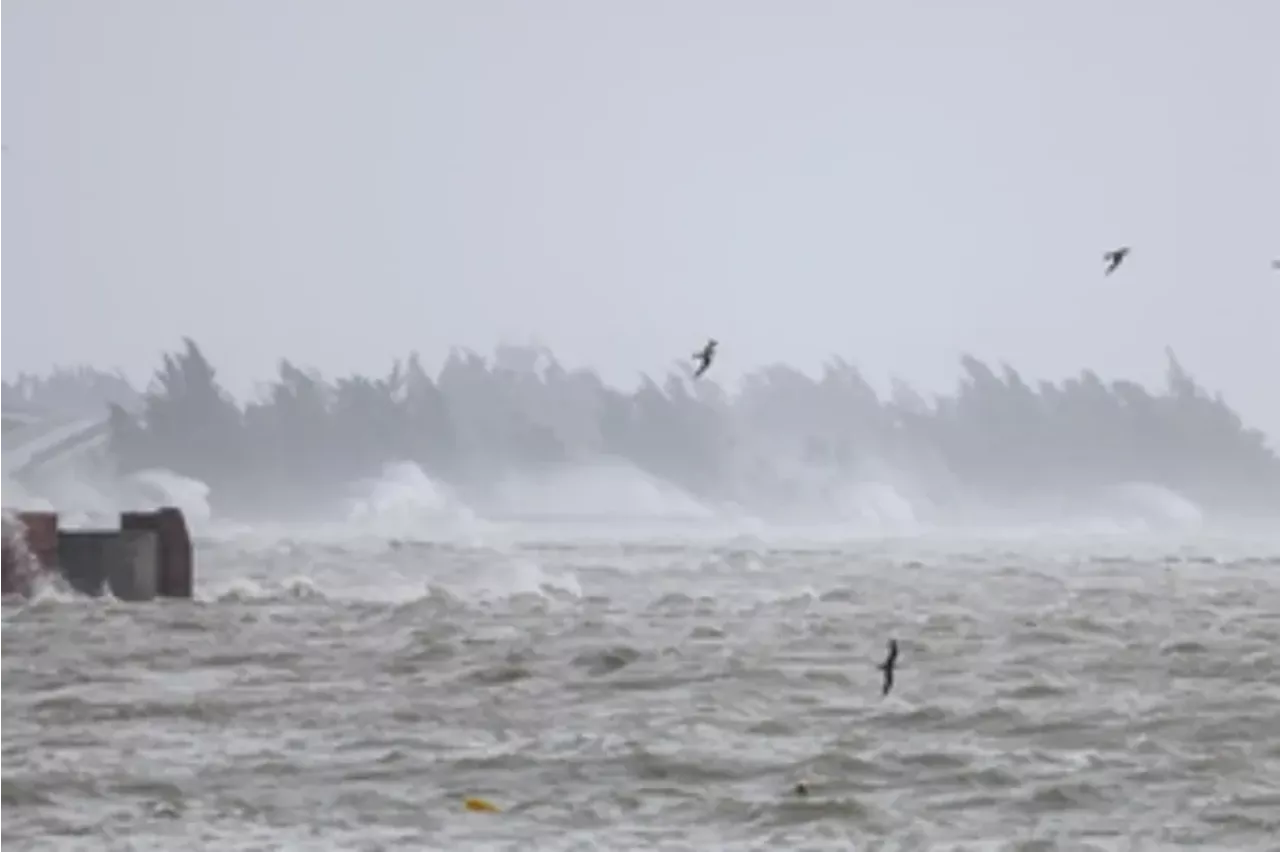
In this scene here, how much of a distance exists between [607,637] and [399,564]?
142 ft

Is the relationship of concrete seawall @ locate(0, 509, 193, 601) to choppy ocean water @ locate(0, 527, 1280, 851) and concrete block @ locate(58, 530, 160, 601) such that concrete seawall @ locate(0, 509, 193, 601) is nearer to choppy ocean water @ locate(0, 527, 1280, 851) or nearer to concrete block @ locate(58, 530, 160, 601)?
concrete block @ locate(58, 530, 160, 601)

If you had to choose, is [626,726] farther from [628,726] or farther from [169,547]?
[169,547]

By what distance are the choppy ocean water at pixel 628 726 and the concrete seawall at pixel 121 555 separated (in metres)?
1.12

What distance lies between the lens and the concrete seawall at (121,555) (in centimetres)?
5003

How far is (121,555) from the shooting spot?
50594mm

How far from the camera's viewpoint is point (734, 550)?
367 feet

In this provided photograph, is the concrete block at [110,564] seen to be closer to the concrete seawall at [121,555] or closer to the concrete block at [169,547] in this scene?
the concrete seawall at [121,555]

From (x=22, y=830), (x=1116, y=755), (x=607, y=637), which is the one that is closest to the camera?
(x=22, y=830)

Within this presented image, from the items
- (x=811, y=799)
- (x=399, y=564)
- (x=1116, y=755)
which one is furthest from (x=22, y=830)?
(x=399, y=564)

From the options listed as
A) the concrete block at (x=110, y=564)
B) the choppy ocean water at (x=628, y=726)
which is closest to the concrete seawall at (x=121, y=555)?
the concrete block at (x=110, y=564)

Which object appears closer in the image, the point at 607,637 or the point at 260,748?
the point at 260,748

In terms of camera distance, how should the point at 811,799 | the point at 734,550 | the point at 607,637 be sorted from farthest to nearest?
1. the point at 734,550
2. the point at 607,637
3. the point at 811,799

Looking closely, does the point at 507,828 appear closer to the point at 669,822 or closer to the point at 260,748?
the point at 669,822

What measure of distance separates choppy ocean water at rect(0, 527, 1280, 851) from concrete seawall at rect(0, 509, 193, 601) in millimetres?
1118
